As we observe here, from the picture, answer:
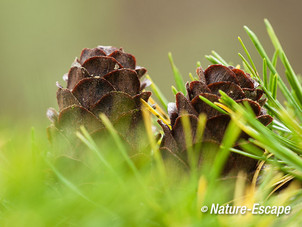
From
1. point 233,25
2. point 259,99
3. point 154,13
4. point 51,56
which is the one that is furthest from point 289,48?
point 259,99

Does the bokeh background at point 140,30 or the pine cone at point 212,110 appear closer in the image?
the pine cone at point 212,110

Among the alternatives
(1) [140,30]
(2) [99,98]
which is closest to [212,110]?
(2) [99,98]

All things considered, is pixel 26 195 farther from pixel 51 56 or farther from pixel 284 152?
pixel 51 56

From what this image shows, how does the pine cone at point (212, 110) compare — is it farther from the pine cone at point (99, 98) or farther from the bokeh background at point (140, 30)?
the bokeh background at point (140, 30)

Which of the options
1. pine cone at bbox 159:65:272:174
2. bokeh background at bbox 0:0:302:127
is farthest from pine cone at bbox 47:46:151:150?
bokeh background at bbox 0:0:302:127

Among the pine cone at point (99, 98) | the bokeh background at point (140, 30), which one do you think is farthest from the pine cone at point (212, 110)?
the bokeh background at point (140, 30)

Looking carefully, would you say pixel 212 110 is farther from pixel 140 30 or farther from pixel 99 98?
pixel 140 30
